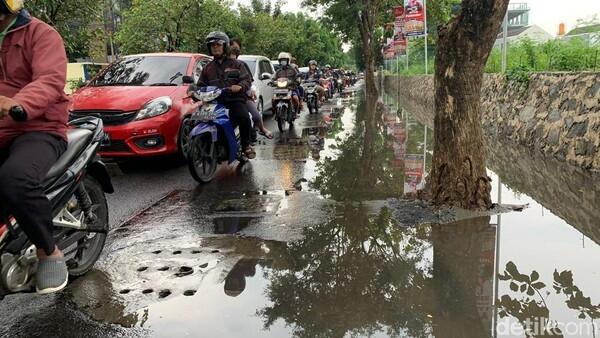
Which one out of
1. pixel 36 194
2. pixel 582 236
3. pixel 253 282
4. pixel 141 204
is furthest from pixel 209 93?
pixel 582 236

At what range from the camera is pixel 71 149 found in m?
3.39

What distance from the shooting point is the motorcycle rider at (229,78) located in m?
7.11

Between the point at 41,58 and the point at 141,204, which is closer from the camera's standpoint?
the point at 41,58


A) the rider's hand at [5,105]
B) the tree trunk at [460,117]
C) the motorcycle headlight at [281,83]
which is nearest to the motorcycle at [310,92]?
the motorcycle headlight at [281,83]

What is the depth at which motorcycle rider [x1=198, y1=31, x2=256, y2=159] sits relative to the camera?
7.11 metres

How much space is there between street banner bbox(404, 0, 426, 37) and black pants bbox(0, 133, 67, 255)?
66.5ft

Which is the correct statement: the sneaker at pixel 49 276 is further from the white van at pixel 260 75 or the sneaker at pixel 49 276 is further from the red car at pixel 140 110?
the white van at pixel 260 75

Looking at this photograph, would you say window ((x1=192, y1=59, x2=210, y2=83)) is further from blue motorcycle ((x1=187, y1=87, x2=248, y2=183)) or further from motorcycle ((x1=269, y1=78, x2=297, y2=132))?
motorcycle ((x1=269, y1=78, x2=297, y2=132))

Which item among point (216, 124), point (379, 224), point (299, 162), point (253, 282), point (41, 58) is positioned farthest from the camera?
point (299, 162)

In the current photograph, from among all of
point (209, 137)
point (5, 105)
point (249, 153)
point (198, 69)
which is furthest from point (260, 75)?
point (5, 105)

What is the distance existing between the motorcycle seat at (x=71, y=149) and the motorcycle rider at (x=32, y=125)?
87 mm

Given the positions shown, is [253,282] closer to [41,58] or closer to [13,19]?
[41,58]

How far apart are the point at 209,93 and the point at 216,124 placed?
42 centimetres

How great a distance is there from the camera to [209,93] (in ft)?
22.6
